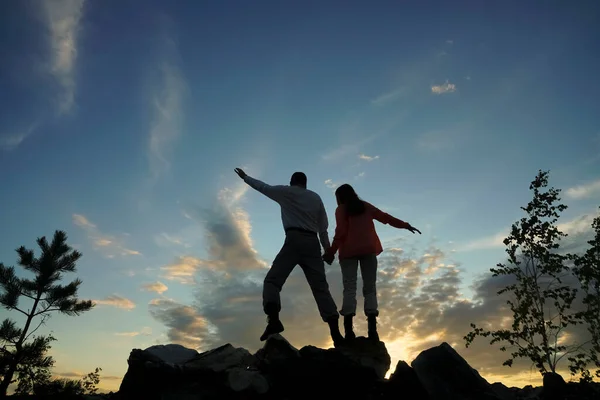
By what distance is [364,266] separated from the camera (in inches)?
298

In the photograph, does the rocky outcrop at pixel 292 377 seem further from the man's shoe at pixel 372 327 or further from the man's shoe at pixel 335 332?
the man's shoe at pixel 372 327

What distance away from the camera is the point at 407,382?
5742mm

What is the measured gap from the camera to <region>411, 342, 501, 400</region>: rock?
215 inches

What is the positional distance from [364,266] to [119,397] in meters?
4.39

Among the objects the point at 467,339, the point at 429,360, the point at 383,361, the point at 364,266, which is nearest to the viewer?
the point at 429,360

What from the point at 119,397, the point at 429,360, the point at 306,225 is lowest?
the point at 119,397

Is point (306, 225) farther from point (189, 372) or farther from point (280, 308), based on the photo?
point (189, 372)

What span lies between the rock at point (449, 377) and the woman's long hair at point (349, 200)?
278cm

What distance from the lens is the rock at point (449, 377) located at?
17.9ft

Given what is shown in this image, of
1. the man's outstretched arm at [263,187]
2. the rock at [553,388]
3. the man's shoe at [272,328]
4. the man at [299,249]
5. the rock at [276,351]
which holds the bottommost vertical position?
the rock at [553,388]

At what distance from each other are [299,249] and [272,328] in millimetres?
1360

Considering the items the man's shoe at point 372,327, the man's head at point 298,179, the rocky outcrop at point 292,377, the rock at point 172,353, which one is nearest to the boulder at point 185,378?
the rocky outcrop at point 292,377

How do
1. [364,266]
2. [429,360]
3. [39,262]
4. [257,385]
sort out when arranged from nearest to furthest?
[257,385] → [429,360] → [364,266] → [39,262]

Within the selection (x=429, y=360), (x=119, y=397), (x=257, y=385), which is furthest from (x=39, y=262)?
(x=429, y=360)
